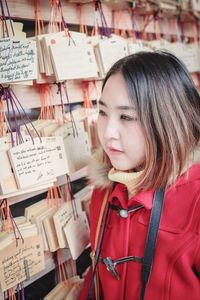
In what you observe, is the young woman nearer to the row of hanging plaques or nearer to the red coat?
the red coat

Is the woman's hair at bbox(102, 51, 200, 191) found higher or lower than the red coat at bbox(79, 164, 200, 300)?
higher

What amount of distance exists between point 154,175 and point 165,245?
206mm

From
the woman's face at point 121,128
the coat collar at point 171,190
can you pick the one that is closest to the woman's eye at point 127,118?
the woman's face at point 121,128

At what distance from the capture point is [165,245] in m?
0.92

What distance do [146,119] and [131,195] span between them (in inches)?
10.7

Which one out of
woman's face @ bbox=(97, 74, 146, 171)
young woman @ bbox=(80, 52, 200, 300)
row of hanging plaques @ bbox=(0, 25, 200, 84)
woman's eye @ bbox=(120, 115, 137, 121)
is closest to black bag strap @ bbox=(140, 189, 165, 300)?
young woman @ bbox=(80, 52, 200, 300)

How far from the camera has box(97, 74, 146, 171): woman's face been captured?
941 millimetres

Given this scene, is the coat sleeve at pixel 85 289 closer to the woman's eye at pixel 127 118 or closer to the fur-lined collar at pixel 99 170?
the fur-lined collar at pixel 99 170

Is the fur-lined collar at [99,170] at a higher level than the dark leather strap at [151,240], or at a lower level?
higher

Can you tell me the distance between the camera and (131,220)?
1019 mm

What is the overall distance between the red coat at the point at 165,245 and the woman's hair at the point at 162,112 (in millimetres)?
57

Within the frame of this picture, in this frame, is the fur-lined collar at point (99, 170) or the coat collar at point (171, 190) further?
the fur-lined collar at point (99, 170)

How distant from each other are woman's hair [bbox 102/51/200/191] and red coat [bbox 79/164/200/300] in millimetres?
57

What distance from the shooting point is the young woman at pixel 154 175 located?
35.6 inches
